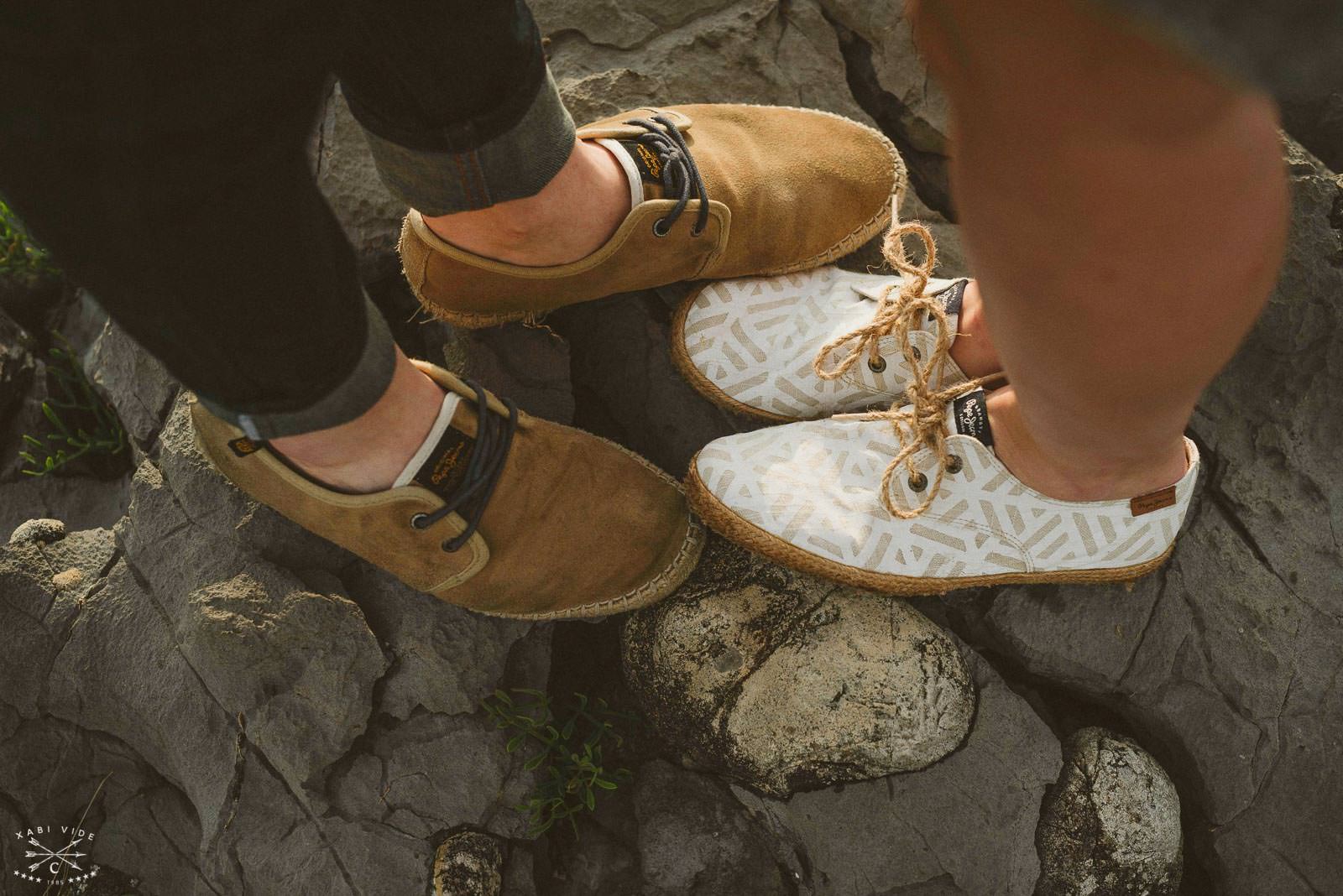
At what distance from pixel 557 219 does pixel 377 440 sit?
0.62 meters

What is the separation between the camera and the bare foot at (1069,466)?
163cm

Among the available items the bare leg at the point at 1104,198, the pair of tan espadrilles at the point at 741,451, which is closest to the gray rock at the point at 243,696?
the pair of tan espadrilles at the point at 741,451

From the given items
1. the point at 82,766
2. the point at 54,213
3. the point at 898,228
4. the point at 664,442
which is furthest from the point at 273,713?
the point at 898,228

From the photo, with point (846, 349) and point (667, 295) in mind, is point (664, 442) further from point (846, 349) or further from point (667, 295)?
point (846, 349)

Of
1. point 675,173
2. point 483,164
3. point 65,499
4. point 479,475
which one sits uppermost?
point 483,164

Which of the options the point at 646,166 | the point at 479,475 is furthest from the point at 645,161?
the point at 479,475

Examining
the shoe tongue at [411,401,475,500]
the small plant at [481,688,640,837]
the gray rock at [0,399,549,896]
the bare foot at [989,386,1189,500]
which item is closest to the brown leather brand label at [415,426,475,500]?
the shoe tongue at [411,401,475,500]

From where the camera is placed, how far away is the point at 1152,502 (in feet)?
5.82

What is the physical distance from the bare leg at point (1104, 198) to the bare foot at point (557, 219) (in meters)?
0.92

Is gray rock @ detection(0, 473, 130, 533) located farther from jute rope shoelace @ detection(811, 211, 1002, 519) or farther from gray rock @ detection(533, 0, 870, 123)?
jute rope shoelace @ detection(811, 211, 1002, 519)

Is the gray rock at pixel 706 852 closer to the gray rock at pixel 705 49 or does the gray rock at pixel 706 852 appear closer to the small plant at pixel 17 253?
the gray rock at pixel 705 49

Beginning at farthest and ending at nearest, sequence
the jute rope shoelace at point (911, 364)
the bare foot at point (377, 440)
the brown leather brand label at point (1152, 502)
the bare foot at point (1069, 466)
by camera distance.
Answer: the jute rope shoelace at point (911, 364), the brown leather brand label at point (1152, 502), the bare foot at point (1069, 466), the bare foot at point (377, 440)

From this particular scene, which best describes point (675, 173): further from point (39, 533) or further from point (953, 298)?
point (39, 533)

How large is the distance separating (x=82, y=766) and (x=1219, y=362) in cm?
253
